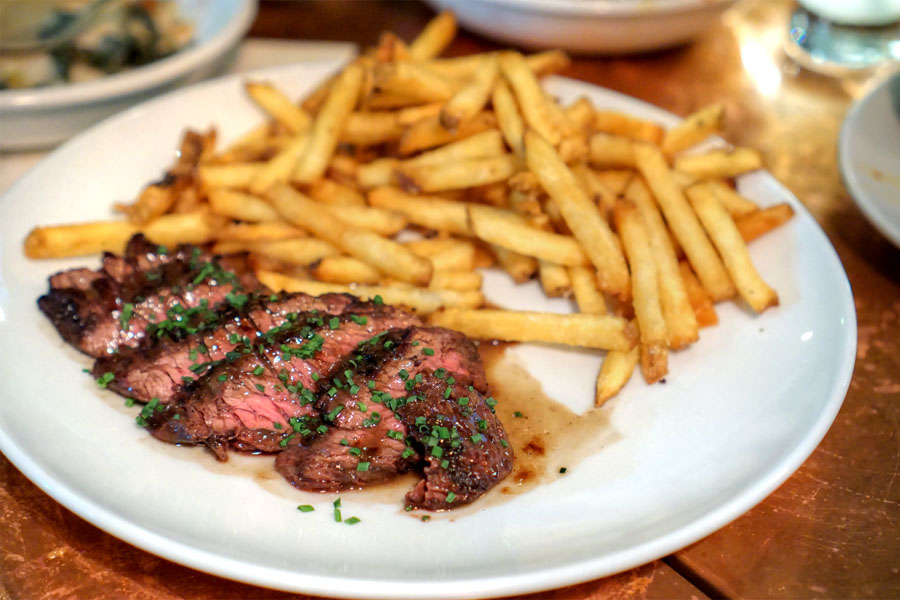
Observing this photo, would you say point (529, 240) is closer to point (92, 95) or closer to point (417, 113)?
point (417, 113)

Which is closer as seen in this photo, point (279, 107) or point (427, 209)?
point (427, 209)

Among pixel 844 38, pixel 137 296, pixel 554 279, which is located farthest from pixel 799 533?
pixel 844 38

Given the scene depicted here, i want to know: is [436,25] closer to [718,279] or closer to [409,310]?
[409,310]

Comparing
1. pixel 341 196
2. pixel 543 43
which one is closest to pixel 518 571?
pixel 341 196

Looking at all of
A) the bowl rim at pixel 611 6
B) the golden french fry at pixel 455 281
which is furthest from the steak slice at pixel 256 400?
the bowl rim at pixel 611 6

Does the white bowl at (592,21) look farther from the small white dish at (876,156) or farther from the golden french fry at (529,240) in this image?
the golden french fry at (529,240)
